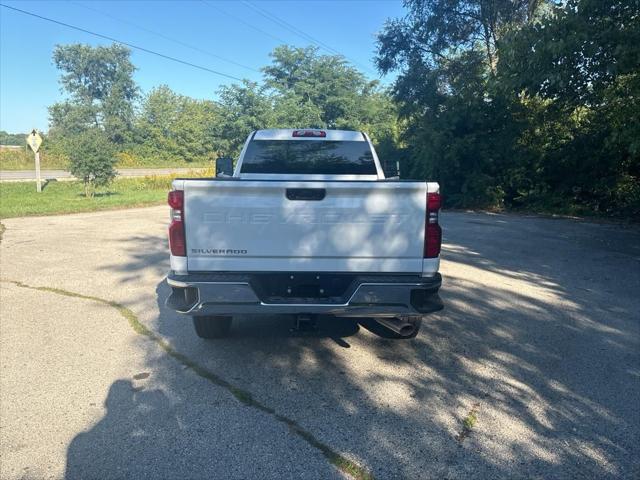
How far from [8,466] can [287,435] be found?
1.68 meters

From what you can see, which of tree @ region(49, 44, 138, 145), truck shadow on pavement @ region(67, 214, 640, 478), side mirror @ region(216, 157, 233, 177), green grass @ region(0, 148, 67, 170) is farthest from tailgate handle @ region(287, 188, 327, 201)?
tree @ region(49, 44, 138, 145)

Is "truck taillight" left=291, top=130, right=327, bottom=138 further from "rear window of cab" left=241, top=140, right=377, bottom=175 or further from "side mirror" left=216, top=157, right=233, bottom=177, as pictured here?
"side mirror" left=216, top=157, right=233, bottom=177

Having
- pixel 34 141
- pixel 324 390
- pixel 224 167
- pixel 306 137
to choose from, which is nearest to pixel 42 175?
pixel 34 141

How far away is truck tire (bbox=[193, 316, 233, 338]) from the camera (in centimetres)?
479

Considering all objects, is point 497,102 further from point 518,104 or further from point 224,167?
point 224,167

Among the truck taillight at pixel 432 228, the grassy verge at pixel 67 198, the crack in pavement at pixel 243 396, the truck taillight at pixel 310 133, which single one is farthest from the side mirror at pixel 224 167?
the grassy verge at pixel 67 198

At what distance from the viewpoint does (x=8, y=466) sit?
9.94 feet

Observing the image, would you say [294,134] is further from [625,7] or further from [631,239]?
[631,239]

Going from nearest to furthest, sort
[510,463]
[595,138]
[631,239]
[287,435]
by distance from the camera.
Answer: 1. [510,463]
2. [287,435]
3. [631,239]
4. [595,138]

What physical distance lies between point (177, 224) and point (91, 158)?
19.6 m

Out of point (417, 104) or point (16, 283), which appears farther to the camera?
point (417, 104)

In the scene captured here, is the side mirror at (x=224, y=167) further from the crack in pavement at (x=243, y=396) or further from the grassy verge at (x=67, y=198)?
the grassy verge at (x=67, y=198)

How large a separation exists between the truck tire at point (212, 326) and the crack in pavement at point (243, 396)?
0.30 m

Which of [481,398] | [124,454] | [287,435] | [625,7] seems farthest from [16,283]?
[625,7]
